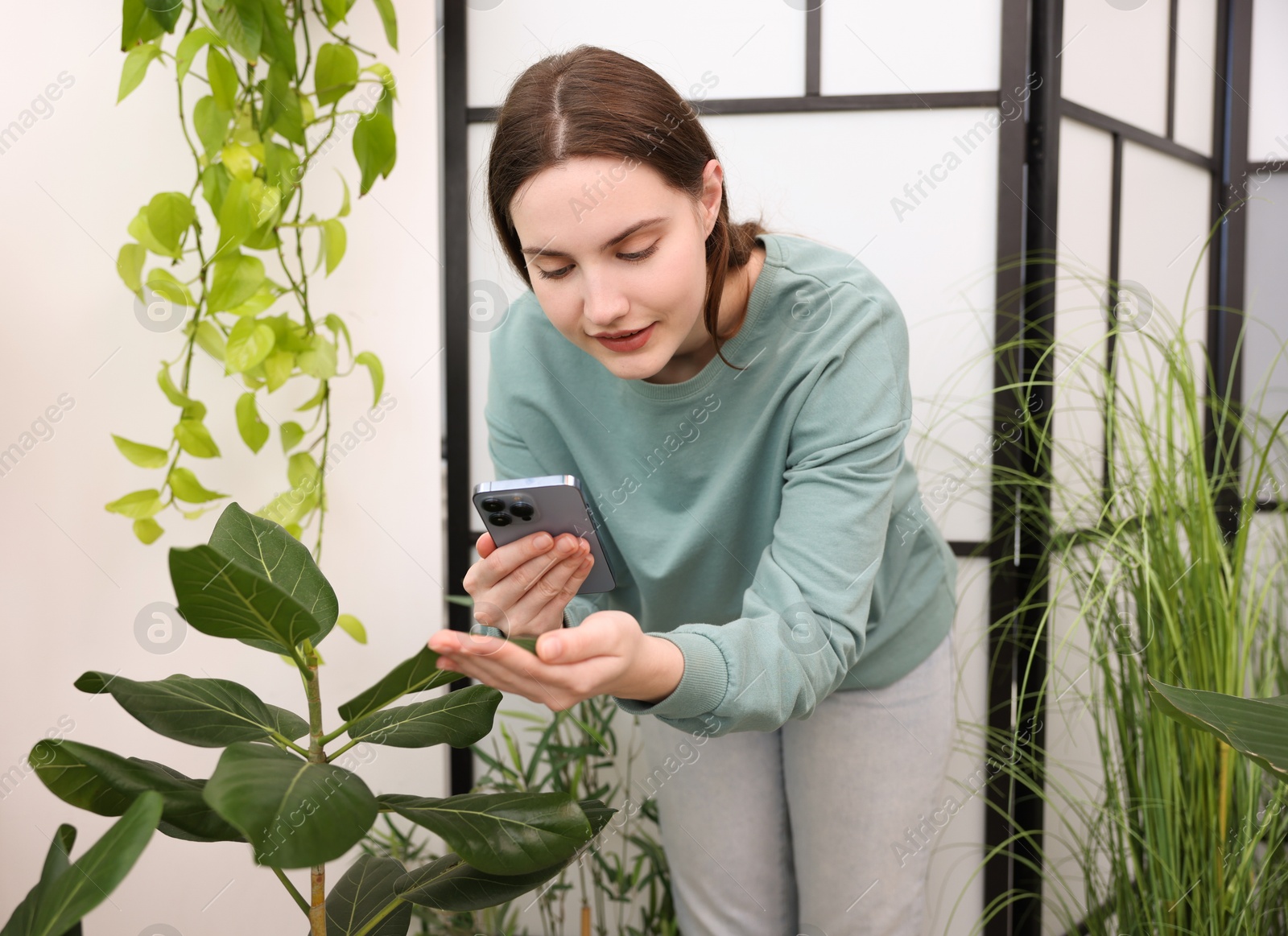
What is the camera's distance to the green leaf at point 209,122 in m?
1.14

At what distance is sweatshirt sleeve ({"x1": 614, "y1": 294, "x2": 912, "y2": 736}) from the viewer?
2.34 feet

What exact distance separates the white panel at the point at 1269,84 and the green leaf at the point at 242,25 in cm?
138

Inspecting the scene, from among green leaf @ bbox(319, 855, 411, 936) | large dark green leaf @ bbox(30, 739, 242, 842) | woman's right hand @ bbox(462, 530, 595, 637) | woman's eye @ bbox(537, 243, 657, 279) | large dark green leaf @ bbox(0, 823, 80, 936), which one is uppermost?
woman's eye @ bbox(537, 243, 657, 279)

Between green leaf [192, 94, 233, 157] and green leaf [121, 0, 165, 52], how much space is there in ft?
0.29

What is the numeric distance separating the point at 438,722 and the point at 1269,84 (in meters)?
1.48

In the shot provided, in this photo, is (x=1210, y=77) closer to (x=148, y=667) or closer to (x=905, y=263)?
(x=905, y=263)

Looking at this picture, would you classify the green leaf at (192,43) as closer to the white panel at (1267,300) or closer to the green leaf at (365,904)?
the green leaf at (365,904)

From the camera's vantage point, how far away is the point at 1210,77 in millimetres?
1386

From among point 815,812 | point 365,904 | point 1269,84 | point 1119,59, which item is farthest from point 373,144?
point 1269,84

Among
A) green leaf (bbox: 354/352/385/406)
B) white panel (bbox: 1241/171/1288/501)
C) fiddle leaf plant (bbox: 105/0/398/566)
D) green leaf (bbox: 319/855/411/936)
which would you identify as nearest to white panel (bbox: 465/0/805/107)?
fiddle leaf plant (bbox: 105/0/398/566)

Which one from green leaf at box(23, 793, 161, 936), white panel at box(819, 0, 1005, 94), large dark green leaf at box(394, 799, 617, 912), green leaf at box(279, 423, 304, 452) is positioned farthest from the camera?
white panel at box(819, 0, 1005, 94)

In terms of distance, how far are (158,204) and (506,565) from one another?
2.39ft

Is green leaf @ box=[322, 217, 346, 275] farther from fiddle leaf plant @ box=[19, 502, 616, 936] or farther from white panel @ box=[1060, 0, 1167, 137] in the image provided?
white panel @ box=[1060, 0, 1167, 137]

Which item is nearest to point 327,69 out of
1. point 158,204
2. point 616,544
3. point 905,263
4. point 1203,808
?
point 158,204
